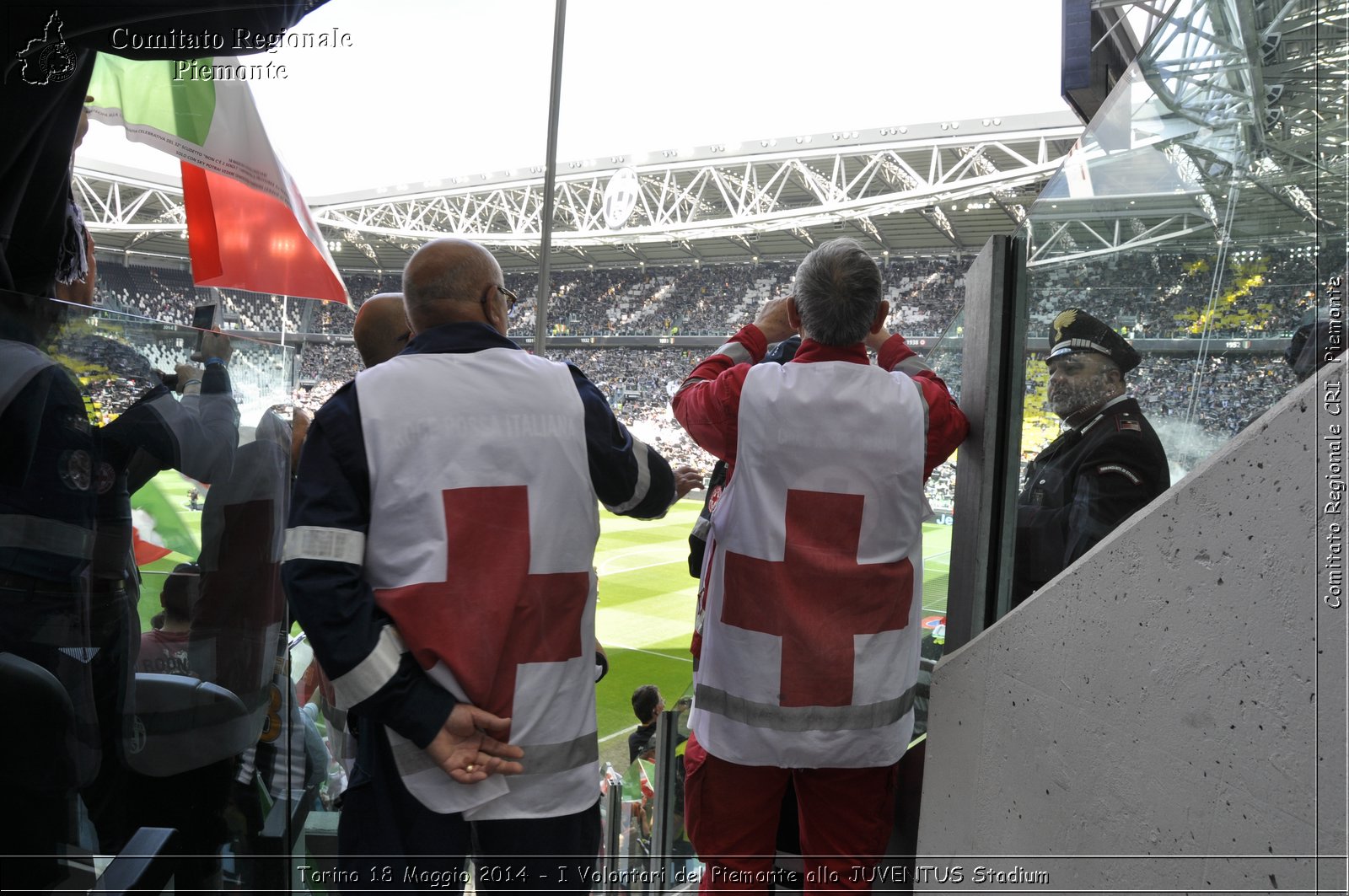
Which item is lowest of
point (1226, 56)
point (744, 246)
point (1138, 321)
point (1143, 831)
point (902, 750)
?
point (902, 750)

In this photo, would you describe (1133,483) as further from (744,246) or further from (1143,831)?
(744,246)

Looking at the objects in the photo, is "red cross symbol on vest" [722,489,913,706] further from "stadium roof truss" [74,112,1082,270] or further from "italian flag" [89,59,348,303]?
"stadium roof truss" [74,112,1082,270]

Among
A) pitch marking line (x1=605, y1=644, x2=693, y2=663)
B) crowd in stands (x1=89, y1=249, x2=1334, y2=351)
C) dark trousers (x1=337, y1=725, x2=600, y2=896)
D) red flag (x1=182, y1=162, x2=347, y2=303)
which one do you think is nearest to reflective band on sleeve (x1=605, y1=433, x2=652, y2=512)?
dark trousers (x1=337, y1=725, x2=600, y2=896)

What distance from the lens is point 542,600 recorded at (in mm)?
1224

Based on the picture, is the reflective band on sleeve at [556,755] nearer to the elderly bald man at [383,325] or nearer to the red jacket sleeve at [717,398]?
the red jacket sleeve at [717,398]

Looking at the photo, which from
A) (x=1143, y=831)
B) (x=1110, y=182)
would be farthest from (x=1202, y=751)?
(x=1110, y=182)

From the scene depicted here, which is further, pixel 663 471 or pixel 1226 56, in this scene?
pixel 663 471

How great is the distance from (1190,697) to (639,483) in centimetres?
78

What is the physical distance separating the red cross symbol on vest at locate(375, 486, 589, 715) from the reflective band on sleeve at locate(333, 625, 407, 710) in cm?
4

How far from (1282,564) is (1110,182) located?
2.15 feet

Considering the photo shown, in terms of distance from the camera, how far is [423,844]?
119 cm

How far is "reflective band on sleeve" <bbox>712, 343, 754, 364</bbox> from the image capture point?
1.64 metres

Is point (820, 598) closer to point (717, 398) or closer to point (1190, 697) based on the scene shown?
point (717, 398)

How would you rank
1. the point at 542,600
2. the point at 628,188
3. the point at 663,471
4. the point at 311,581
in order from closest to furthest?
the point at 311,581 → the point at 542,600 → the point at 663,471 → the point at 628,188
